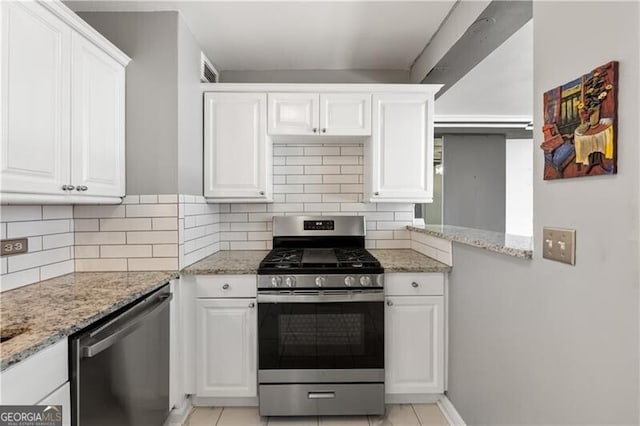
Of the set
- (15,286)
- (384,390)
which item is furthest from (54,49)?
(384,390)

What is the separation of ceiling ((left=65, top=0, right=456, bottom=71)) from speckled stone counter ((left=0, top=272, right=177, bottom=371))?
60.2 inches

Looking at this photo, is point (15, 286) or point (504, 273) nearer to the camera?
point (504, 273)

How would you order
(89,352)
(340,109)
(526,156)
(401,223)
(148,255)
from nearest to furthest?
(89,352) < (148,255) < (340,109) < (401,223) < (526,156)

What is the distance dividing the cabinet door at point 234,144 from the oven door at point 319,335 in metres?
0.86

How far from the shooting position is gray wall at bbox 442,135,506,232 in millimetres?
5078

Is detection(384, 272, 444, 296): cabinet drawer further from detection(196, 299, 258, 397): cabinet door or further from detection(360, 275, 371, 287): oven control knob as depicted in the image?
detection(196, 299, 258, 397): cabinet door

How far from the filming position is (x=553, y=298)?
3.89ft

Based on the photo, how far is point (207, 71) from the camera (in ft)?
8.57

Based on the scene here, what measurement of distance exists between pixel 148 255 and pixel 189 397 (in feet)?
3.03

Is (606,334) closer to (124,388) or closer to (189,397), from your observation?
(124,388)

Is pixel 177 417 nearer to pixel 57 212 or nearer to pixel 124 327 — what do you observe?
pixel 124 327

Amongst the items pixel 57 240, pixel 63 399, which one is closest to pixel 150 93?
pixel 57 240

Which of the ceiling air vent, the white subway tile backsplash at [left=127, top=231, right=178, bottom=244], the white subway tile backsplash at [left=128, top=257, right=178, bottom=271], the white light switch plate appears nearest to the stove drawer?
the white subway tile backsplash at [left=128, top=257, right=178, bottom=271]

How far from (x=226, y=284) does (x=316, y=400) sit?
864 mm
